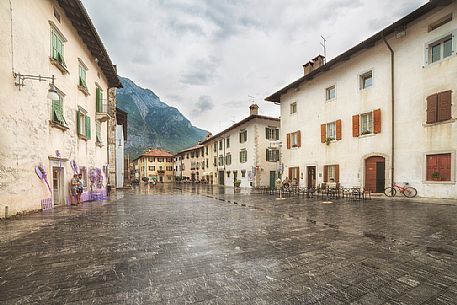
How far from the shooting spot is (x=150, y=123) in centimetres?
16362

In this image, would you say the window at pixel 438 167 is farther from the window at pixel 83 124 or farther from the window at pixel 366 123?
the window at pixel 83 124

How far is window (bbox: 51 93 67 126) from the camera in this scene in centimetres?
1129

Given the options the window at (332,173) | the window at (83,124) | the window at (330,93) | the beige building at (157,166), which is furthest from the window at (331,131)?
the beige building at (157,166)

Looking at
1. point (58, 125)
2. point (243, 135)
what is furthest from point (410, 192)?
point (243, 135)

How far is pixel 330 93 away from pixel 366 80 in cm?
315

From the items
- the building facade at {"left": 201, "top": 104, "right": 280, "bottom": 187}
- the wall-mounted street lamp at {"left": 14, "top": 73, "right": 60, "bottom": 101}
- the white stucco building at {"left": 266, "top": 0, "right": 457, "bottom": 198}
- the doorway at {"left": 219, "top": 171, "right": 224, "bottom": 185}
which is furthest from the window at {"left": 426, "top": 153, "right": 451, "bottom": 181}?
the doorway at {"left": 219, "top": 171, "right": 224, "bottom": 185}

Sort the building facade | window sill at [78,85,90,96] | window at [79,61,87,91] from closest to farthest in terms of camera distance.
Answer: window sill at [78,85,90,96] < window at [79,61,87,91] < the building facade

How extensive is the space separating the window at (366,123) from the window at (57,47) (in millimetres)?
18793

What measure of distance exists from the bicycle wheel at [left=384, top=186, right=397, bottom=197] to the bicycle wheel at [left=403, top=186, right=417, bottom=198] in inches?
23.6

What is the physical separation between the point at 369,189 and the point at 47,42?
A: 20.4 m

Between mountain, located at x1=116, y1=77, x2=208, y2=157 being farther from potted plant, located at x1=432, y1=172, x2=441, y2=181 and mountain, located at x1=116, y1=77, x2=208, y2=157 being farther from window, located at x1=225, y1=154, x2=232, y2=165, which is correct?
potted plant, located at x1=432, y1=172, x2=441, y2=181

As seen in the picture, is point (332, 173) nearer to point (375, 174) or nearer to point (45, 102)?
point (375, 174)

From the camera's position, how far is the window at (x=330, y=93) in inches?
772

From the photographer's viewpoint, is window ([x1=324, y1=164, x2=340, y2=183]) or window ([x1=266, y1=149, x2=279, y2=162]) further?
window ([x1=266, y1=149, x2=279, y2=162])
